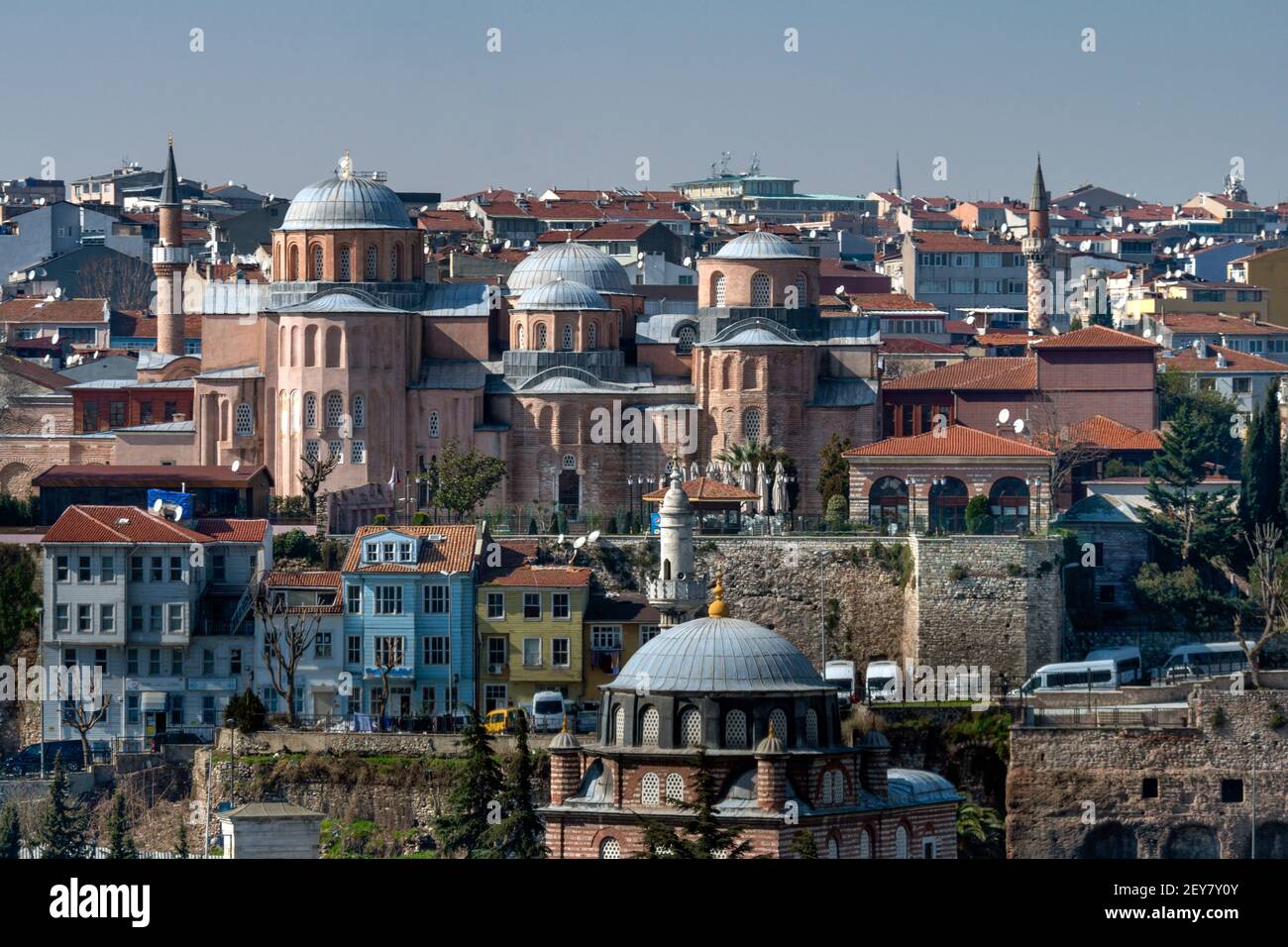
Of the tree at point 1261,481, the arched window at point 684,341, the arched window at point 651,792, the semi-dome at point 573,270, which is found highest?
the semi-dome at point 573,270

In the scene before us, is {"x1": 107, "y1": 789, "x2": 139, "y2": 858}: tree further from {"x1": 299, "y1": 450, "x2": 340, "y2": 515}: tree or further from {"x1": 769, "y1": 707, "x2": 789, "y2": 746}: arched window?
{"x1": 299, "y1": 450, "x2": 340, "y2": 515}: tree

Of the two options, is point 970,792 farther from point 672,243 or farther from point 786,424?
point 672,243

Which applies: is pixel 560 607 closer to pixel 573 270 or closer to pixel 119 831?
pixel 119 831

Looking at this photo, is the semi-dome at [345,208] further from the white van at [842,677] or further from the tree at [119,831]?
the tree at [119,831]

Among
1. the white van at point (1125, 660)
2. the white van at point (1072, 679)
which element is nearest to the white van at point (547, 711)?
the white van at point (1072, 679)
